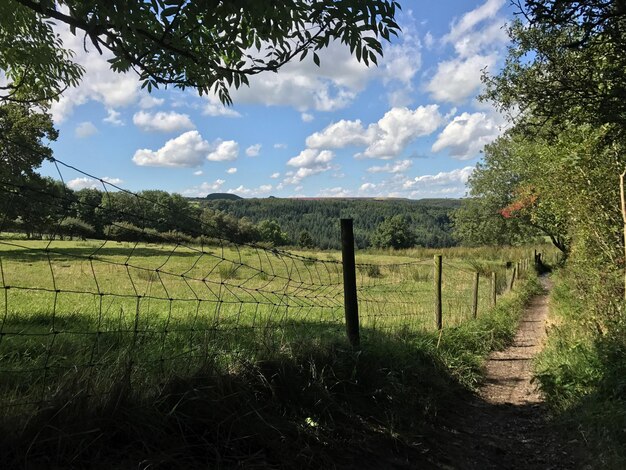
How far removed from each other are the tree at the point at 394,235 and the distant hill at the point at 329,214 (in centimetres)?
817

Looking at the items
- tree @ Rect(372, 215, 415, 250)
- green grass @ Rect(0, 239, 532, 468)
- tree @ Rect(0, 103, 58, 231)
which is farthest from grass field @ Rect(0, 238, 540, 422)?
tree @ Rect(372, 215, 415, 250)

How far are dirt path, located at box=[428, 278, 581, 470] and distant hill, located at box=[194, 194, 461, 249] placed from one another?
107 metres

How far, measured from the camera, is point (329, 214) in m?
172

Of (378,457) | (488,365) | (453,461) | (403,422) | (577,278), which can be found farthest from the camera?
(577,278)

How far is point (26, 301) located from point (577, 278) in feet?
41.0

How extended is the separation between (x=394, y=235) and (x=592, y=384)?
323ft

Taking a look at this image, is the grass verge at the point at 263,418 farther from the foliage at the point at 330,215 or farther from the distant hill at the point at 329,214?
the distant hill at the point at 329,214

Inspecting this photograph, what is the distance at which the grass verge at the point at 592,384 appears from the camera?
4031 mm

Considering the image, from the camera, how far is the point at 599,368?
5285 millimetres

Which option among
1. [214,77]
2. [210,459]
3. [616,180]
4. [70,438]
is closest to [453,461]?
[210,459]

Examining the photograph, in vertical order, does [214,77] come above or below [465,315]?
above

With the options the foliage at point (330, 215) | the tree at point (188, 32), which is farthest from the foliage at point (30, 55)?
the foliage at point (330, 215)

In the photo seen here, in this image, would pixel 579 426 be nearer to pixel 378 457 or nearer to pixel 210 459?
pixel 378 457

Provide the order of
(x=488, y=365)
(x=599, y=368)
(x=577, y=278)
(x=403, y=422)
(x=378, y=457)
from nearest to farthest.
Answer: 1. (x=378, y=457)
2. (x=403, y=422)
3. (x=599, y=368)
4. (x=488, y=365)
5. (x=577, y=278)
